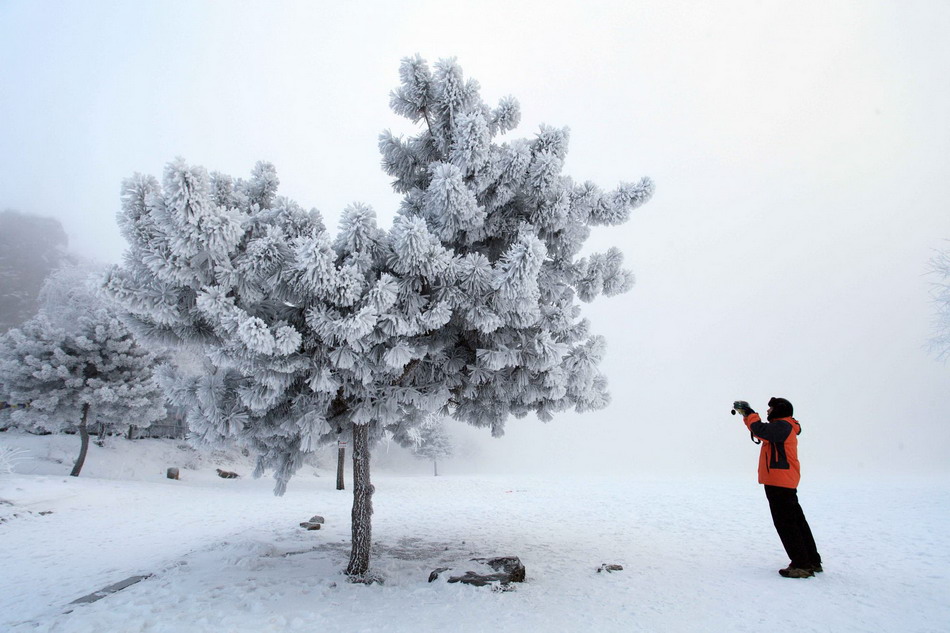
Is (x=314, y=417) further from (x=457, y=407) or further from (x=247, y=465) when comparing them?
(x=247, y=465)

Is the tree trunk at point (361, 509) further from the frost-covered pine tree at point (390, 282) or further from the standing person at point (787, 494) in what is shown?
the standing person at point (787, 494)

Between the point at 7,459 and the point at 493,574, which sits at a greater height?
the point at 7,459

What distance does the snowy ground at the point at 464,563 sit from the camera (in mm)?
5148

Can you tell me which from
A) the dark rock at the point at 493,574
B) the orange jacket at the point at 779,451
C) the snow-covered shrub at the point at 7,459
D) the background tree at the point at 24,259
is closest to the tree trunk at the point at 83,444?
the snow-covered shrub at the point at 7,459

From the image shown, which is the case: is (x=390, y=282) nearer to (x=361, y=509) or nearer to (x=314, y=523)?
(x=361, y=509)

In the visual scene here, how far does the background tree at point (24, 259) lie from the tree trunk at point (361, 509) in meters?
61.7

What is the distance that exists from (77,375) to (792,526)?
28.5 m

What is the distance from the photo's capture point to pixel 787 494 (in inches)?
262

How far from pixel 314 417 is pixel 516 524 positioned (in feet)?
28.3

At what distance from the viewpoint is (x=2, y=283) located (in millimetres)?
53844

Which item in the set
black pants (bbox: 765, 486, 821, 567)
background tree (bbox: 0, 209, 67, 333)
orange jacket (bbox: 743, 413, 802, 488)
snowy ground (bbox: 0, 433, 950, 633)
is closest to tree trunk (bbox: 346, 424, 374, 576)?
snowy ground (bbox: 0, 433, 950, 633)

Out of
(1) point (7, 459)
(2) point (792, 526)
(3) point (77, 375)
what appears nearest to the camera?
(2) point (792, 526)

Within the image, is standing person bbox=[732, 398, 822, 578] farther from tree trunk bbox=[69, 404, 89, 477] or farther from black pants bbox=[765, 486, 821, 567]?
tree trunk bbox=[69, 404, 89, 477]

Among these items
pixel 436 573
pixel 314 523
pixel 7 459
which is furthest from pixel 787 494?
pixel 7 459
